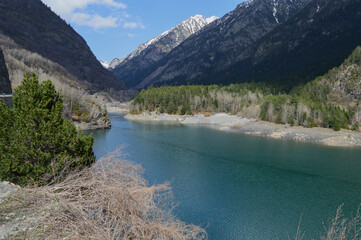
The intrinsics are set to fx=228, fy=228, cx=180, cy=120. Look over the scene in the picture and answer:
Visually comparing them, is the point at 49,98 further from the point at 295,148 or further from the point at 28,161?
the point at 295,148

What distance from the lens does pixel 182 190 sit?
29297mm

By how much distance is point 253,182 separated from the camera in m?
33.1

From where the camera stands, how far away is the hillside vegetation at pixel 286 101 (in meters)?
84.9

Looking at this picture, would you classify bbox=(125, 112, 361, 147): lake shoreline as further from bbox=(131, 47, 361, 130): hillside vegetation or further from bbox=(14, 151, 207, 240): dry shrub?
bbox=(14, 151, 207, 240): dry shrub

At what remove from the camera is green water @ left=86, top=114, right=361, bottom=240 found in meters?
22.3

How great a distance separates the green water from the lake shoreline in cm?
890

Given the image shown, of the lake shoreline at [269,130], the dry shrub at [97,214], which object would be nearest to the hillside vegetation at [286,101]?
the lake shoreline at [269,130]

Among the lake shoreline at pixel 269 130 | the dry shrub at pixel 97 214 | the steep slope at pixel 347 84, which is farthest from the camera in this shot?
the steep slope at pixel 347 84

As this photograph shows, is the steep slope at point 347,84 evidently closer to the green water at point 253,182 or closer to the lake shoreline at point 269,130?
the lake shoreline at point 269,130

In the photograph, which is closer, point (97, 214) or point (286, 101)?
point (97, 214)

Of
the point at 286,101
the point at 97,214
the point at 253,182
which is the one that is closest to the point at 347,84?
the point at 286,101

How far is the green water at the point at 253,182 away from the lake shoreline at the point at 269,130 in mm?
8901

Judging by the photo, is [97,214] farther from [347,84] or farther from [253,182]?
[347,84]

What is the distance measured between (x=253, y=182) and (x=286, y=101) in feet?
234
